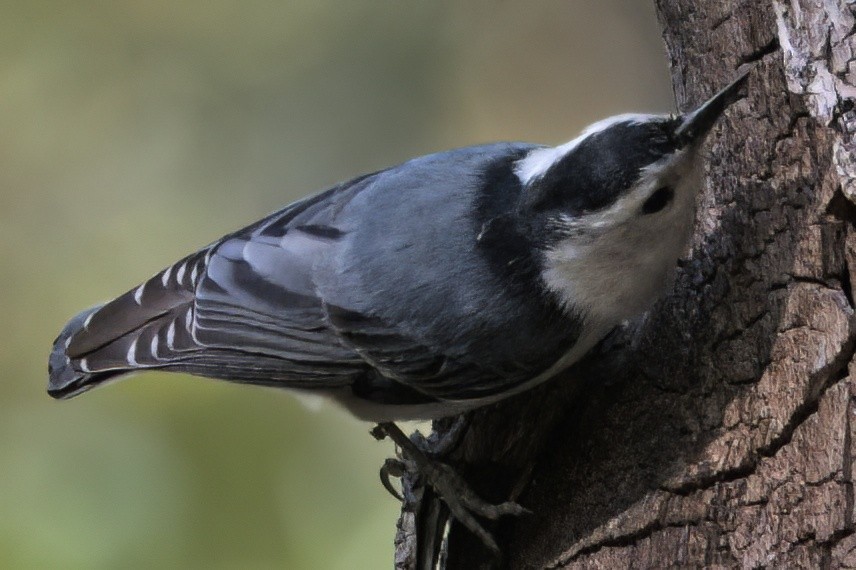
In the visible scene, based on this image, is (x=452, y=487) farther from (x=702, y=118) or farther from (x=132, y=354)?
(x=702, y=118)

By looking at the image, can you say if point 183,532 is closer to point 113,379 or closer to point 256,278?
point 113,379

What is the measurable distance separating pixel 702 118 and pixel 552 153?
0.23 metres

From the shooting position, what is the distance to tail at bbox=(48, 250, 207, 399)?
1.49 metres

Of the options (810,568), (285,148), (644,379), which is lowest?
(810,568)

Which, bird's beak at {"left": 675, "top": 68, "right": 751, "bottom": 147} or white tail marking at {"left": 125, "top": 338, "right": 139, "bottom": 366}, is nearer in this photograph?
bird's beak at {"left": 675, "top": 68, "right": 751, "bottom": 147}

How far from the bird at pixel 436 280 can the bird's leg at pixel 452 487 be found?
0.21ft

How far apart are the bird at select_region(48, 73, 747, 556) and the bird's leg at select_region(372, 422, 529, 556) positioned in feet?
0.21

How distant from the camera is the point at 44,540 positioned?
2115mm

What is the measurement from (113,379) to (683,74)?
1.04 metres

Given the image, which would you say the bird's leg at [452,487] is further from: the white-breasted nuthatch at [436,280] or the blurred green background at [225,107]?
the blurred green background at [225,107]

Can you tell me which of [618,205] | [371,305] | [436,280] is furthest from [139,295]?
[618,205]

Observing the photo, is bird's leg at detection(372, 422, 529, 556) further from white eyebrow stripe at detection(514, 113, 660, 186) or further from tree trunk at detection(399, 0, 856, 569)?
white eyebrow stripe at detection(514, 113, 660, 186)

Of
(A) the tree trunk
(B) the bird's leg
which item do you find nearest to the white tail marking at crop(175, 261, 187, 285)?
(B) the bird's leg

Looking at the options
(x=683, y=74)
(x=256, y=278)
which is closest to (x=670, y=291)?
(x=683, y=74)
